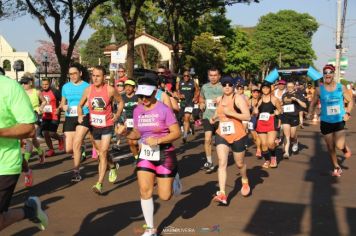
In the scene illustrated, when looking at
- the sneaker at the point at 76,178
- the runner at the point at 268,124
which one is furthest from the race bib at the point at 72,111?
the runner at the point at 268,124

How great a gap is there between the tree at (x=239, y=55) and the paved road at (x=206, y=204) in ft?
197

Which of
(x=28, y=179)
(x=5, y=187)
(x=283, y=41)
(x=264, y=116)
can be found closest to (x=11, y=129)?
(x=5, y=187)

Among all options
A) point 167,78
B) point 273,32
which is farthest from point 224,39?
point 167,78

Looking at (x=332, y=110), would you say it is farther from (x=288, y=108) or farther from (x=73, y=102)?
(x=73, y=102)

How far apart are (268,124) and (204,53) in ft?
151

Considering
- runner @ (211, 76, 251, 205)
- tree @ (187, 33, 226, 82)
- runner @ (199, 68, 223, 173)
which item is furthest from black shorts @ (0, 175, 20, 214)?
tree @ (187, 33, 226, 82)

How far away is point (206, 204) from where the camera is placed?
22.2ft

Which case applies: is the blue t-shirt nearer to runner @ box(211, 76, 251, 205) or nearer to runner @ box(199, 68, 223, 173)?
runner @ box(199, 68, 223, 173)

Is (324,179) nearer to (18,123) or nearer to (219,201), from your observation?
(219,201)

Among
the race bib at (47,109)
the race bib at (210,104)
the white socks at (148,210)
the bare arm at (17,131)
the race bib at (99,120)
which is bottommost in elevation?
the white socks at (148,210)

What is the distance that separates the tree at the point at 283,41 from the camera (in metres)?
87.8

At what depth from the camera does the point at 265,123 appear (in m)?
10.1

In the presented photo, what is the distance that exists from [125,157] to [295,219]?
Answer: 6.05 metres

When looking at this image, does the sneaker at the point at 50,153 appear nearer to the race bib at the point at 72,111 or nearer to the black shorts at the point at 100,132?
the race bib at the point at 72,111
